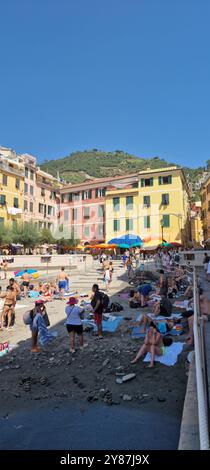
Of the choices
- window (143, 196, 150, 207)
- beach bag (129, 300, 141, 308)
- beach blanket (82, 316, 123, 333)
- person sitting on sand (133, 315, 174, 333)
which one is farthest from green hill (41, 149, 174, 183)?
person sitting on sand (133, 315, 174, 333)

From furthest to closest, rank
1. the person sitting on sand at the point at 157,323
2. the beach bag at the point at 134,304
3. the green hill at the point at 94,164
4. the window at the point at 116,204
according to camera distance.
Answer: the green hill at the point at 94,164 < the window at the point at 116,204 < the beach bag at the point at 134,304 < the person sitting on sand at the point at 157,323

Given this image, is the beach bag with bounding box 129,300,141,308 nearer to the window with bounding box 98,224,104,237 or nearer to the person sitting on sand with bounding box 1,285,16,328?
the person sitting on sand with bounding box 1,285,16,328

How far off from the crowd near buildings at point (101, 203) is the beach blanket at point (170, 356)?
1271 inches

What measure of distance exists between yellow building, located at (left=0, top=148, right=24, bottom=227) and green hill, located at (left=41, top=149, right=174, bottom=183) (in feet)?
232

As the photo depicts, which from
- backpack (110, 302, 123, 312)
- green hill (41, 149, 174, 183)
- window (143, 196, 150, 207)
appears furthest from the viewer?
green hill (41, 149, 174, 183)

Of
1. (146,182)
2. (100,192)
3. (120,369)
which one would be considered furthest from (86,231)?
(120,369)

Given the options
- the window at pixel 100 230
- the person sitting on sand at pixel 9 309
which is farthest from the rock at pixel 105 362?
the window at pixel 100 230

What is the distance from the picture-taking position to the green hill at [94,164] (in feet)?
408

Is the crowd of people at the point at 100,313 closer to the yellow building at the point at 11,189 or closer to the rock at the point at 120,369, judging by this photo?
the rock at the point at 120,369

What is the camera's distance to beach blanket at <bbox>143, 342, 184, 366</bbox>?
671 cm
